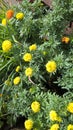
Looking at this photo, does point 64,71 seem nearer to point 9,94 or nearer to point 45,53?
point 45,53

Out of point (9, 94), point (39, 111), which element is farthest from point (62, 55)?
point (9, 94)

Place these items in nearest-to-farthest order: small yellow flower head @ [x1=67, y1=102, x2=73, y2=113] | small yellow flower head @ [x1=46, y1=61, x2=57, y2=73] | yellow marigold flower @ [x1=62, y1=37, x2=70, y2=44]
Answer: small yellow flower head @ [x1=67, y1=102, x2=73, y2=113], small yellow flower head @ [x1=46, y1=61, x2=57, y2=73], yellow marigold flower @ [x1=62, y1=37, x2=70, y2=44]

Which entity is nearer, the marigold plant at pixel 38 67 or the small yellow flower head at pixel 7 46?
the marigold plant at pixel 38 67

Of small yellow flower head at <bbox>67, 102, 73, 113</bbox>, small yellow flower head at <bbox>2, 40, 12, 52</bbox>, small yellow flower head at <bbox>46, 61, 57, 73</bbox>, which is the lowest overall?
small yellow flower head at <bbox>67, 102, 73, 113</bbox>

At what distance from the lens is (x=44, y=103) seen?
295cm

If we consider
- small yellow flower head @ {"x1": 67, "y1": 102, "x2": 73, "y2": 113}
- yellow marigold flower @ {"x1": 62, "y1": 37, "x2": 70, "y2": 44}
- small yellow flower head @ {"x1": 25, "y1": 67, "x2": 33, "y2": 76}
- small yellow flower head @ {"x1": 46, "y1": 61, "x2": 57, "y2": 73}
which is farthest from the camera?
yellow marigold flower @ {"x1": 62, "y1": 37, "x2": 70, "y2": 44}

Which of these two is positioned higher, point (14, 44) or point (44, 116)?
point (14, 44)

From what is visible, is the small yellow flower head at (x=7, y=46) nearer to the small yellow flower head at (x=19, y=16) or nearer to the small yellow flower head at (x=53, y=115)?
the small yellow flower head at (x=19, y=16)

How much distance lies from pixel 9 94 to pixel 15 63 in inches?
11.6

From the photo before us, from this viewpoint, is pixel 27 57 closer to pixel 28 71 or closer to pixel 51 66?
pixel 28 71

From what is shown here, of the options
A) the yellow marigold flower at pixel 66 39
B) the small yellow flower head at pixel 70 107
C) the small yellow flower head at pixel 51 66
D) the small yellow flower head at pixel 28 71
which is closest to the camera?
the small yellow flower head at pixel 70 107

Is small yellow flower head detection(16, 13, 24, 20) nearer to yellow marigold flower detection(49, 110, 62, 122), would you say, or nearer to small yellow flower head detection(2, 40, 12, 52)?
small yellow flower head detection(2, 40, 12, 52)

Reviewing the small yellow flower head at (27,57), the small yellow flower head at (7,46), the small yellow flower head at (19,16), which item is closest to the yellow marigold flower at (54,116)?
the small yellow flower head at (27,57)

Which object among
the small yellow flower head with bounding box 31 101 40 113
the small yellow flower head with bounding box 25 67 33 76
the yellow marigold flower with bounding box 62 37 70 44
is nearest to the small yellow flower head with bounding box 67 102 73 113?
the small yellow flower head with bounding box 31 101 40 113
